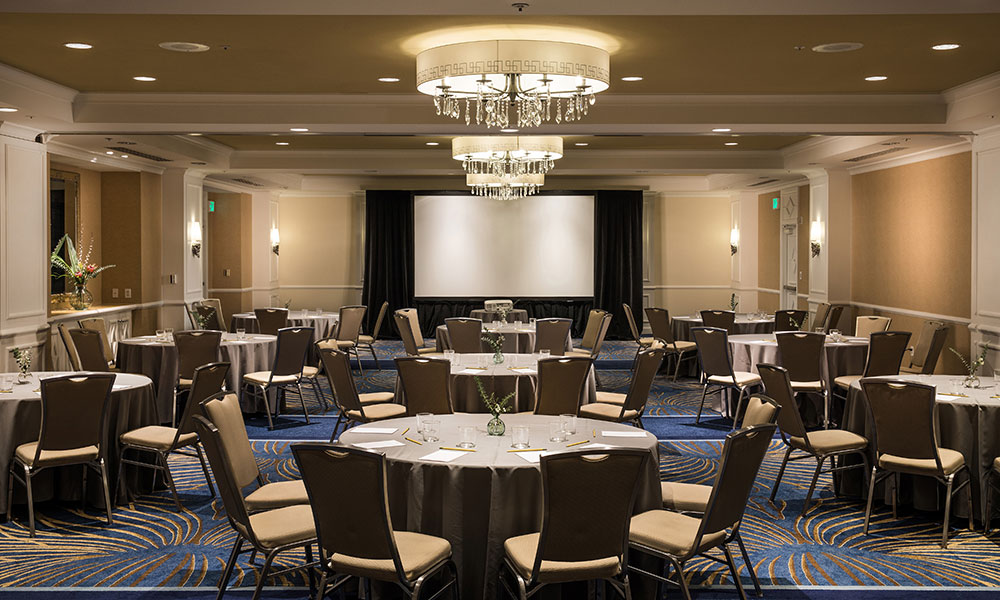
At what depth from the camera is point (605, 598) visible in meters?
4.10

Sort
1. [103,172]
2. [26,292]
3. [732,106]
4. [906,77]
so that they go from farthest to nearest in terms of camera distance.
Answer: [103,172], [26,292], [732,106], [906,77]

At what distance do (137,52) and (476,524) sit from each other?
4223 millimetres

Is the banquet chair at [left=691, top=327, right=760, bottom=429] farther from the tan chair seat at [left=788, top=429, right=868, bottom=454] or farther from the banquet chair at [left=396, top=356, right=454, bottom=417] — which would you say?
the banquet chair at [left=396, top=356, right=454, bottom=417]

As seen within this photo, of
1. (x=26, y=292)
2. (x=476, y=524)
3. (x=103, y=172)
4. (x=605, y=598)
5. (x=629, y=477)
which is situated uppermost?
(x=103, y=172)

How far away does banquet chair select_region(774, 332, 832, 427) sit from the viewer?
8445 mm

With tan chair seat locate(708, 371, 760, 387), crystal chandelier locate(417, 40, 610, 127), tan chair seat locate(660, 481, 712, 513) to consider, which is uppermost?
crystal chandelier locate(417, 40, 610, 127)

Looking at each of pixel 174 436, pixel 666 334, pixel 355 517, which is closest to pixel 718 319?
pixel 666 334

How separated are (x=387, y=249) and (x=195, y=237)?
475 centimetres

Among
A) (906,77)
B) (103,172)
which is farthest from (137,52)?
(103,172)

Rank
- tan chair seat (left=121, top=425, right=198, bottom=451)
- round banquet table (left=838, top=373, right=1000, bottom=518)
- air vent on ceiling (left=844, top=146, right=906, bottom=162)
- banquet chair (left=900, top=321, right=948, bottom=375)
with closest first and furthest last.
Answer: round banquet table (left=838, top=373, right=1000, bottom=518) < tan chair seat (left=121, top=425, right=198, bottom=451) < banquet chair (left=900, top=321, right=948, bottom=375) < air vent on ceiling (left=844, top=146, right=906, bottom=162)

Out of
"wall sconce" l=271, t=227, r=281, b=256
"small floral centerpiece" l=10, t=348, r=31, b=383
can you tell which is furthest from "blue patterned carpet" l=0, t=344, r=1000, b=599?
"wall sconce" l=271, t=227, r=281, b=256

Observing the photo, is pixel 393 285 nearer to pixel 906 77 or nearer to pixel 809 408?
pixel 809 408

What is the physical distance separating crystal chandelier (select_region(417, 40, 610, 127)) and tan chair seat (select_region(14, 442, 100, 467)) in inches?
124

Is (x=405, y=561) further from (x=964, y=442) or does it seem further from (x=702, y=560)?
(x=964, y=442)
